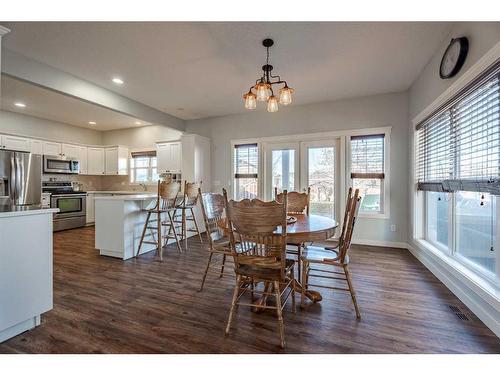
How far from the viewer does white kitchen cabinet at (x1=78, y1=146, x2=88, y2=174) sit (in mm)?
6359

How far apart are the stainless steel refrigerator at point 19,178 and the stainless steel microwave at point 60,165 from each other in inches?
59.7

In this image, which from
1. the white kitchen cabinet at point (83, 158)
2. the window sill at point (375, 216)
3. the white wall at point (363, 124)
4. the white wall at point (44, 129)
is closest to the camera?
the white wall at point (363, 124)

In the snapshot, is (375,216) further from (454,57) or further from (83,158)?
(83,158)

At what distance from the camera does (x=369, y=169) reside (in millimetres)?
4328

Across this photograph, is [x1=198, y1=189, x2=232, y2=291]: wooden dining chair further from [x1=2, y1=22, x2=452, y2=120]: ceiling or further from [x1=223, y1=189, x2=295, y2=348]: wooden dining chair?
[x1=2, y1=22, x2=452, y2=120]: ceiling

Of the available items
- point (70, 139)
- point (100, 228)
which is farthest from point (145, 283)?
point (70, 139)

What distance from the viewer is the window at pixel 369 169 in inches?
168

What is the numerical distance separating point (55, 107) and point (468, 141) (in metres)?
6.58

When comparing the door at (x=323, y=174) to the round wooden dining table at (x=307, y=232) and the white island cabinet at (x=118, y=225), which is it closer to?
the round wooden dining table at (x=307, y=232)

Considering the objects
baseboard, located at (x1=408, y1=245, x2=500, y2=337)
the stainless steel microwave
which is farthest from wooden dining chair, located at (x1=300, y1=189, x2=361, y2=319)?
the stainless steel microwave

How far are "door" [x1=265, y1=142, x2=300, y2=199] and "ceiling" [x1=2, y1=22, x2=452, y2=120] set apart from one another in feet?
3.86

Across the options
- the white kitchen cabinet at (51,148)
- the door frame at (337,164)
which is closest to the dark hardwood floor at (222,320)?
the door frame at (337,164)

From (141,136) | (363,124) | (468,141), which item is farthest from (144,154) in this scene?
(468,141)
